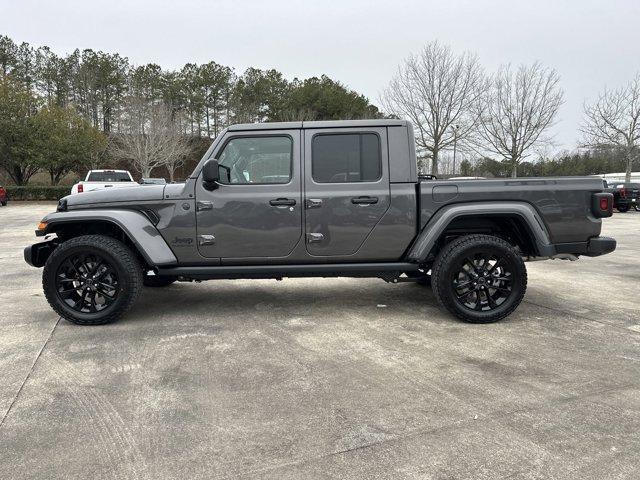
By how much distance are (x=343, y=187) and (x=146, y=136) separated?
110 ft

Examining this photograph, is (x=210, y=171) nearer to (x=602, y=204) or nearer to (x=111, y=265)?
(x=111, y=265)

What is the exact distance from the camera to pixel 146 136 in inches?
1353

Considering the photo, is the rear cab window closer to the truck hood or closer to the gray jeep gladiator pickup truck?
the gray jeep gladiator pickup truck

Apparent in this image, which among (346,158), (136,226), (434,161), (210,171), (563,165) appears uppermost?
(563,165)

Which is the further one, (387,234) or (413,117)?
(413,117)

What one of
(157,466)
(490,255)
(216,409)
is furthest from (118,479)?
(490,255)

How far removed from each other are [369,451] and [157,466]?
1084 mm

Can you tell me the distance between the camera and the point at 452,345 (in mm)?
3859

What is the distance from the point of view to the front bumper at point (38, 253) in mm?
4516

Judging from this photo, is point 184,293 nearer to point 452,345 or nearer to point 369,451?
point 452,345

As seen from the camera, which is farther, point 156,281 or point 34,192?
point 34,192

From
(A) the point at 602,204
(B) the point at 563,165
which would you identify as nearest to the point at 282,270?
(A) the point at 602,204

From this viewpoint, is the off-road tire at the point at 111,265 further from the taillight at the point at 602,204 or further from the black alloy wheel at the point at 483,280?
the taillight at the point at 602,204

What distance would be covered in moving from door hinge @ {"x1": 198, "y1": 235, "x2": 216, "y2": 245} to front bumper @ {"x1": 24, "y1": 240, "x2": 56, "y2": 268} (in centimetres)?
160
